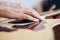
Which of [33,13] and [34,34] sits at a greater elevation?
[33,13]

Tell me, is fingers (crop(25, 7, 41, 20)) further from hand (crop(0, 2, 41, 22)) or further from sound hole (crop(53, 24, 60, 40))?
sound hole (crop(53, 24, 60, 40))

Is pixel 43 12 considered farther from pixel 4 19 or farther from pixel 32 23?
pixel 4 19

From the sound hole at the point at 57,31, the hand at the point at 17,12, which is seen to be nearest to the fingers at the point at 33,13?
the hand at the point at 17,12

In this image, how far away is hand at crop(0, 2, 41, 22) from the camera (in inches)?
24.6

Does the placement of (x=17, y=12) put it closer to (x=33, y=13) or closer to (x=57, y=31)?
(x=33, y=13)

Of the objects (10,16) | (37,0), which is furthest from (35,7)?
(10,16)

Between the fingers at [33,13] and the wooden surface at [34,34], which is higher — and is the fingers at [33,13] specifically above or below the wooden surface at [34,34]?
above

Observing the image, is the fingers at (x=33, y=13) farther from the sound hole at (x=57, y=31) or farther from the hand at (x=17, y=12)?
the sound hole at (x=57, y=31)

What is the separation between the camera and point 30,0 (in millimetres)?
641

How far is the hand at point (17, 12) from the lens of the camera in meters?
0.62

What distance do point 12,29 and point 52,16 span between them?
0.76ft

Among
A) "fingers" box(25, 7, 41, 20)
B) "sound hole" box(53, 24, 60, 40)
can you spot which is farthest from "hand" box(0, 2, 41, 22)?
"sound hole" box(53, 24, 60, 40)

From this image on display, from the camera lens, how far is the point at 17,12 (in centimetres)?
63

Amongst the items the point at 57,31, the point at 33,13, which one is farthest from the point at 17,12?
the point at 57,31
